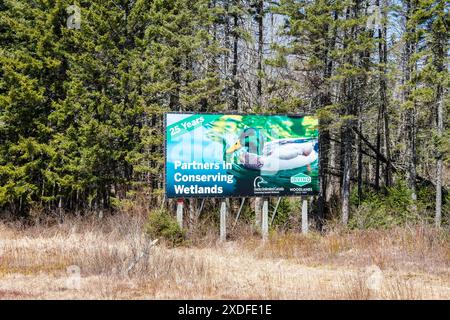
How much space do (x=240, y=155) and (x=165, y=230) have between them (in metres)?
3.48

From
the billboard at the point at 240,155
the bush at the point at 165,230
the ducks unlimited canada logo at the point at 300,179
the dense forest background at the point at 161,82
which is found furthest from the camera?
→ the dense forest background at the point at 161,82

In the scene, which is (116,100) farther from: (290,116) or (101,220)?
(290,116)

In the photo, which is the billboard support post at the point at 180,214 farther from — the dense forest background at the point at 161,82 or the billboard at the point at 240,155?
the dense forest background at the point at 161,82

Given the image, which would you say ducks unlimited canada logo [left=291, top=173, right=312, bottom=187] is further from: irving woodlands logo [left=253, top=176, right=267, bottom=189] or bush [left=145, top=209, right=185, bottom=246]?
bush [left=145, top=209, right=185, bottom=246]

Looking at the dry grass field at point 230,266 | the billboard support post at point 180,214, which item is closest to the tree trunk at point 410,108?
the dry grass field at point 230,266

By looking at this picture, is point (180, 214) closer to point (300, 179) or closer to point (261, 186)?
point (261, 186)

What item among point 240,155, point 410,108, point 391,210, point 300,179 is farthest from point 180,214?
point 410,108

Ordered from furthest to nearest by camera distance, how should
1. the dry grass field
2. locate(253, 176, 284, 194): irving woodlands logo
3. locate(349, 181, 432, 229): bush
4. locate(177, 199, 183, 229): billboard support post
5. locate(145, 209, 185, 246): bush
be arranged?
locate(349, 181, 432, 229): bush < locate(253, 176, 284, 194): irving woodlands logo < locate(177, 199, 183, 229): billboard support post < locate(145, 209, 185, 246): bush < the dry grass field

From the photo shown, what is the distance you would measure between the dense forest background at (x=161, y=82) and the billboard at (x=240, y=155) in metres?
2.22

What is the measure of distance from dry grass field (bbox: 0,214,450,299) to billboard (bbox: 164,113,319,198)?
1.66m

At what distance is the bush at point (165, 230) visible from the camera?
49.4 ft

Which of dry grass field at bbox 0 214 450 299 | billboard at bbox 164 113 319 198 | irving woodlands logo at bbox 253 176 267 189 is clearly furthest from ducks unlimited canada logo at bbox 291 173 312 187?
dry grass field at bbox 0 214 450 299

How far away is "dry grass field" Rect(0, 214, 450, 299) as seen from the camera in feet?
30.6

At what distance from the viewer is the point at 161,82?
65.9ft
